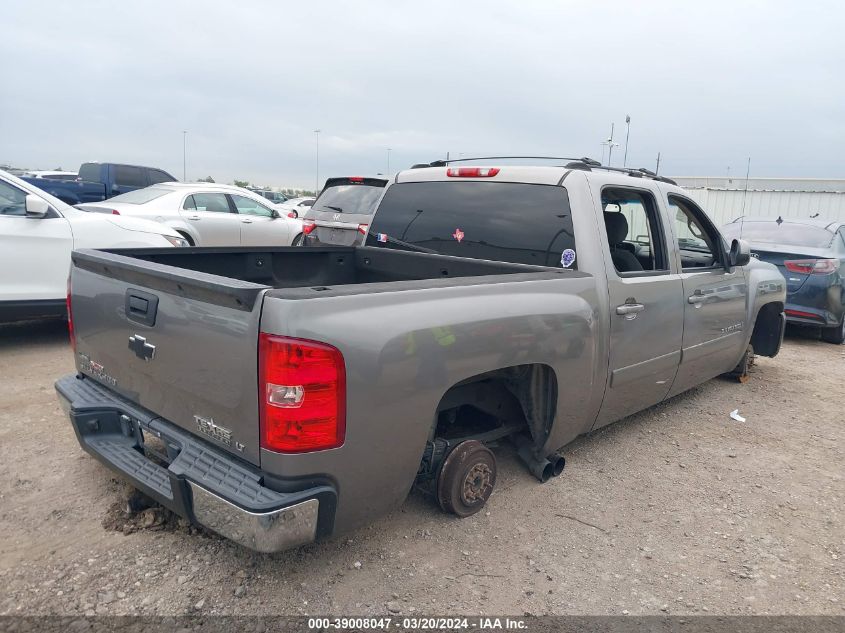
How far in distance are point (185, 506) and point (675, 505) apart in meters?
2.61

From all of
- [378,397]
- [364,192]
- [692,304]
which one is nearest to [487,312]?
[378,397]

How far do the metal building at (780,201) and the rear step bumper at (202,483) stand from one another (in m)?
17.3

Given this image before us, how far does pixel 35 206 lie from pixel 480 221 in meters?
4.24

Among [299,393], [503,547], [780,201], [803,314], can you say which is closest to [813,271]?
[803,314]

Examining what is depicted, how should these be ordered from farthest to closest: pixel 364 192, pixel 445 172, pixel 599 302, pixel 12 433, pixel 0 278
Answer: pixel 364 192, pixel 0 278, pixel 445 172, pixel 12 433, pixel 599 302

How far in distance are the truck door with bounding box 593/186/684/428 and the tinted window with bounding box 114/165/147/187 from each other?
14.8 meters

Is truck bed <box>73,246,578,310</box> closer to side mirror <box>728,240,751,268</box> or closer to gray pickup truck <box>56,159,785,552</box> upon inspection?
gray pickup truck <box>56,159,785,552</box>

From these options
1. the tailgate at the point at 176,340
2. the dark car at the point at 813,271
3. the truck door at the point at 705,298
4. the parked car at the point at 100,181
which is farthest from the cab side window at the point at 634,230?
the parked car at the point at 100,181

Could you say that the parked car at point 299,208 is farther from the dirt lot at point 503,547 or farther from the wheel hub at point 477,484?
the wheel hub at point 477,484

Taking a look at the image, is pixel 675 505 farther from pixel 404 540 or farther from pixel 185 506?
pixel 185 506

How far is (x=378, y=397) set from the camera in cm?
238

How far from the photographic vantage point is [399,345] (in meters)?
2.42

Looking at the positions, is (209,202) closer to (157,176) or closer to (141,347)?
(157,176)

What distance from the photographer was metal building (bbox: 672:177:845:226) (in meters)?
17.6
